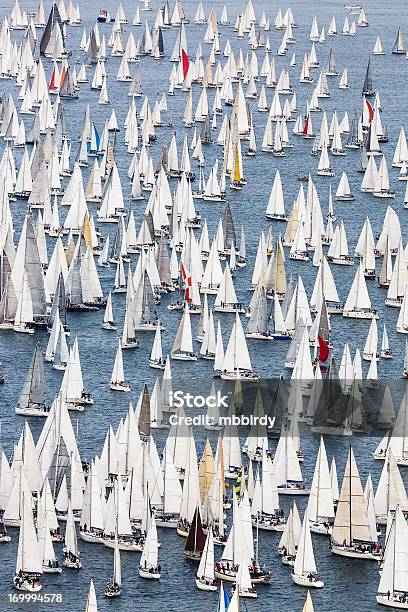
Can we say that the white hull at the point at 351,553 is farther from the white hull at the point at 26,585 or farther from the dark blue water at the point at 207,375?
Result: the white hull at the point at 26,585

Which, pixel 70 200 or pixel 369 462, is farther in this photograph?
pixel 70 200

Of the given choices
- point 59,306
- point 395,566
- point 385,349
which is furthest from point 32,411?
point 395,566

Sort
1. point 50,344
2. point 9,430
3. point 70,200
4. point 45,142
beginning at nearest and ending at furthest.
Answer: point 9,430
point 50,344
point 70,200
point 45,142

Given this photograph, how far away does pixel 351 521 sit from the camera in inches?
4483

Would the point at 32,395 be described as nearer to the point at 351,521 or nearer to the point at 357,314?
the point at 351,521

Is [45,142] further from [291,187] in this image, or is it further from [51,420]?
[51,420]

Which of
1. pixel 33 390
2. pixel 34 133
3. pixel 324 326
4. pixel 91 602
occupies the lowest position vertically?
pixel 34 133

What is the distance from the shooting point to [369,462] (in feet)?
410

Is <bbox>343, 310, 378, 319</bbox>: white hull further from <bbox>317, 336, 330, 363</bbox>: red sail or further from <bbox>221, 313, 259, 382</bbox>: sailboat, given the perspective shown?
<bbox>221, 313, 259, 382</bbox>: sailboat

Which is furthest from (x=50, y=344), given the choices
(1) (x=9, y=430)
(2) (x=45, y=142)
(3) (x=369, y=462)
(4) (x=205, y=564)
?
(2) (x=45, y=142)

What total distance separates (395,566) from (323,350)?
118ft

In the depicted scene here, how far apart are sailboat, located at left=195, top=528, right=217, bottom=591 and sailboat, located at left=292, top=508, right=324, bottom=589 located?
12.2 ft

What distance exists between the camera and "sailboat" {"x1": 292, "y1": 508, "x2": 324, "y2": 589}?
4321 inches

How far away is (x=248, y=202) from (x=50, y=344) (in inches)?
1630
